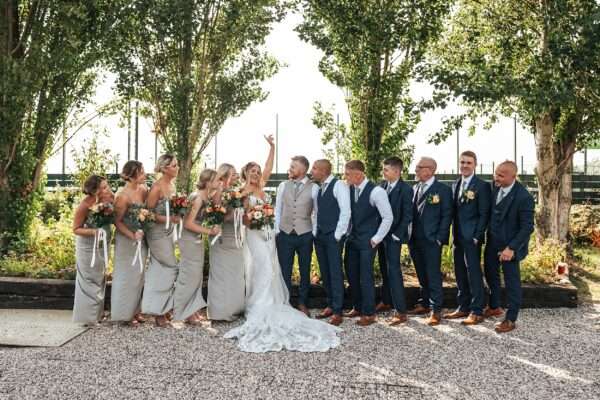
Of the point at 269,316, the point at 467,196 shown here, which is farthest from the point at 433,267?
the point at 269,316

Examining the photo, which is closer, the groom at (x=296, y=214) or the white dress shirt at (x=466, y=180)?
the white dress shirt at (x=466, y=180)

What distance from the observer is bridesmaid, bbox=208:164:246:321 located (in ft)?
22.3

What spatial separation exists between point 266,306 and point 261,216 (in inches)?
41.2

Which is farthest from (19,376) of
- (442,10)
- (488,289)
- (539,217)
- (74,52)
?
(539,217)

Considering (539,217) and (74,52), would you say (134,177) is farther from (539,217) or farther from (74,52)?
(539,217)

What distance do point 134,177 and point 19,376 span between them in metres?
2.44

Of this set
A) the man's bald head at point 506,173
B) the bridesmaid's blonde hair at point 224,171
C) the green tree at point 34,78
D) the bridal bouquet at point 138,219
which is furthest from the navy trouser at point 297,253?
the green tree at point 34,78

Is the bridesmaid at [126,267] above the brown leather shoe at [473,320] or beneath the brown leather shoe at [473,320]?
above

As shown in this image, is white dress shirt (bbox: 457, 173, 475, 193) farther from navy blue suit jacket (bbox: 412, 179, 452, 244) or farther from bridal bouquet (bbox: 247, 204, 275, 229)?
bridal bouquet (bbox: 247, 204, 275, 229)

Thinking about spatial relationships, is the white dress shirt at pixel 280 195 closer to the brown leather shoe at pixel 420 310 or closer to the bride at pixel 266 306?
the bride at pixel 266 306

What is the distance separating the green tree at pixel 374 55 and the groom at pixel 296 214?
2.52m

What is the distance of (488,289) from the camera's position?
742 cm

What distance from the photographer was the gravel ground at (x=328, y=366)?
177 inches

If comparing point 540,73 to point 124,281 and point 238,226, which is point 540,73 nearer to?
point 238,226
